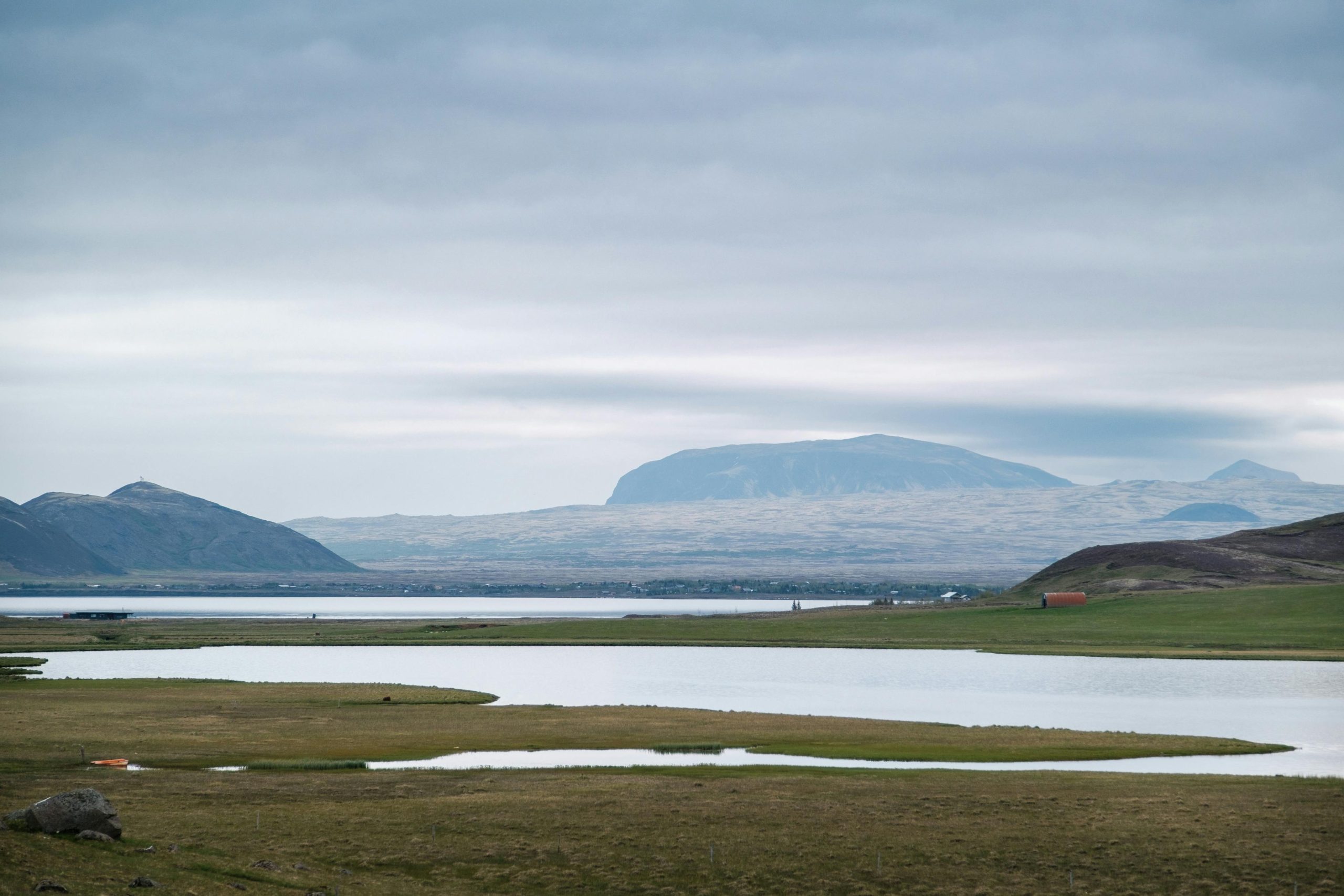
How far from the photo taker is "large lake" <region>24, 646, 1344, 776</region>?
6500 centimetres

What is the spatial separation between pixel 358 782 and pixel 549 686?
48604 millimetres

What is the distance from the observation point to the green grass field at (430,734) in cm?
5312

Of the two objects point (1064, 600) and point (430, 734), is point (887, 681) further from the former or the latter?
point (1064, 600)

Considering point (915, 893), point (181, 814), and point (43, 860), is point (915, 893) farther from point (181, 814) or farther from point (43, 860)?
point (181, 814)

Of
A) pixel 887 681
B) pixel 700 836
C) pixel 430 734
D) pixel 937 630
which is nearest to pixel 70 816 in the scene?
pixel 700 836

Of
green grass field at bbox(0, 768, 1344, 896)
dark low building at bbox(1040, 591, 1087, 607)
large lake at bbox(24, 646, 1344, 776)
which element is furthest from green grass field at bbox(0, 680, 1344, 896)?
dark low building at bbox(1040, 591, 1087, 607)

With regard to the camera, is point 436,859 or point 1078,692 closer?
point 436,859

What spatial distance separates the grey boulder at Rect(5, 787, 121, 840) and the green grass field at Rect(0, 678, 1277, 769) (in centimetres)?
1975

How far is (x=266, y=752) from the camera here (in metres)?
54.0

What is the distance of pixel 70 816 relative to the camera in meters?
29.0

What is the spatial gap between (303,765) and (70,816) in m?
20.5

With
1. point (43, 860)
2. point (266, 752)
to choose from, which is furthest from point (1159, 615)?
point (43, 860)

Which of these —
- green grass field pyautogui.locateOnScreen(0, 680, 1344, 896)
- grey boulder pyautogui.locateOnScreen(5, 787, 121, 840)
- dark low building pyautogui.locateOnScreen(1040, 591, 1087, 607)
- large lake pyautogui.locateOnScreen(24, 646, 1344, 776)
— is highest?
dark low building pyautogui.locateOnScreen(1040, 591, 1087, 607)

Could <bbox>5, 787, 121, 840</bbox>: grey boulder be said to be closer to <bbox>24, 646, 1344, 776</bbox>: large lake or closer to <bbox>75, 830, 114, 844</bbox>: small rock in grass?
<bbox>75, 830, 114, 844</bbox>: small rock in grass
